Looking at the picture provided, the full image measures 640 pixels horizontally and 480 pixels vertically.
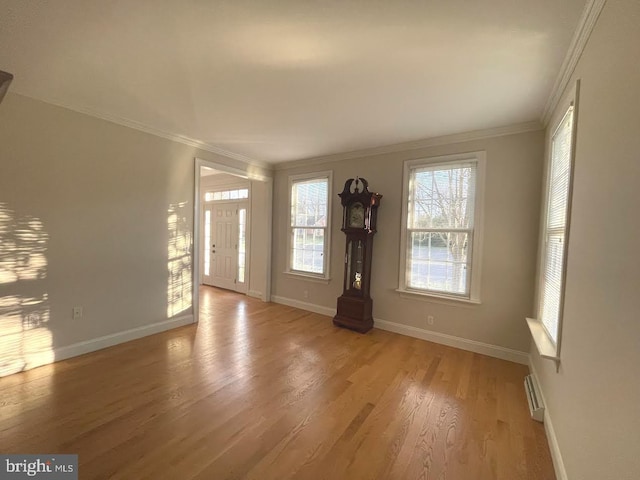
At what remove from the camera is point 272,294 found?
16.5ft

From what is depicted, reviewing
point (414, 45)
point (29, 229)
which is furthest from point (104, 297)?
point (414, 45)

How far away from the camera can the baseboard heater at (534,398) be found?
6.55 ft

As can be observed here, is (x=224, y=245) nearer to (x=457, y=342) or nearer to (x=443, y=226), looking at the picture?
Answer: (x=443, y=226)

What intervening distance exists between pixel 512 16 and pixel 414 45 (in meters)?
0.51

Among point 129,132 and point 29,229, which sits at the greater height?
point 129,132

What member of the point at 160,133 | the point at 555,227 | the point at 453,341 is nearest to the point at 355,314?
the point at 453,341

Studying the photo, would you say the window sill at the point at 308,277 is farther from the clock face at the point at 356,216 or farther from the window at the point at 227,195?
the window at the point at 227,195

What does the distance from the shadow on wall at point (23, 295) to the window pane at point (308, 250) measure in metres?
3.06

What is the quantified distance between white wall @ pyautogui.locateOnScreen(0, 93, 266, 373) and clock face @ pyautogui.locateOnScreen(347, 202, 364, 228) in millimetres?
2231

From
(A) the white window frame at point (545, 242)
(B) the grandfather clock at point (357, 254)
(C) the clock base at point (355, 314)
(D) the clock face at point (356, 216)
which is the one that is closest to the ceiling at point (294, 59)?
(A) the white window frame at point (545, 242)

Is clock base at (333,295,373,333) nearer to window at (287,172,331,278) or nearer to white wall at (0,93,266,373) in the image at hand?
window at (287,172,331,278)

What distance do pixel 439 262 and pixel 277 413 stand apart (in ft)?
8.09

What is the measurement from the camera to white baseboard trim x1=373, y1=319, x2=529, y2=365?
2.92 m

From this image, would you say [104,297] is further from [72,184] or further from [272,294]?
[272,294]
